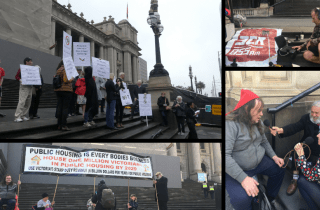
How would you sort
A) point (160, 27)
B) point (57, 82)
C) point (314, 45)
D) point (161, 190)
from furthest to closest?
point (160, 27) < point (161, 190) < point (314, 45) < point (57, 82)

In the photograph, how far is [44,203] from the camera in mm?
4328

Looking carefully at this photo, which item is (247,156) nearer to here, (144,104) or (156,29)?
(144,104)

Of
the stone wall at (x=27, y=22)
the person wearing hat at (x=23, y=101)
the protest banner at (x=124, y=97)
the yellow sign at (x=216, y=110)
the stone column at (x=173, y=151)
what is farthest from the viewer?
the stone wall at (x=27, y=22)

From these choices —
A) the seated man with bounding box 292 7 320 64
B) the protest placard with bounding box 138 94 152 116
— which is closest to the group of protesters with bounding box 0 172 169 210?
the protest placard with bounding box 138 94 152 116

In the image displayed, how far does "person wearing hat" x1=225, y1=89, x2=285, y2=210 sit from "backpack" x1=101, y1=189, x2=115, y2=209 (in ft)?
7.23

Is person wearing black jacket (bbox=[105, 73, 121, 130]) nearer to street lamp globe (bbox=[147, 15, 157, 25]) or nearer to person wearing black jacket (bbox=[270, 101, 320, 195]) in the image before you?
street lamp globe (bbox=[147, 15, 157, 25])

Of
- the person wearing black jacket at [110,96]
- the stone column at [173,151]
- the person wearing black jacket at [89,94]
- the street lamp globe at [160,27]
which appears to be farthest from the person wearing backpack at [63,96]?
the street lamp globe at [160,27]

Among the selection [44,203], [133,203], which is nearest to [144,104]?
[133,203]

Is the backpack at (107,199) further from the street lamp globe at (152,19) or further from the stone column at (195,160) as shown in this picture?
the street lamp globe at (152,19)

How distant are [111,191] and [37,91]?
2.53m

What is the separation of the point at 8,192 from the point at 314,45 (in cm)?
626

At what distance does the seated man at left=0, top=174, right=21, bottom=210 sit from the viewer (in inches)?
166

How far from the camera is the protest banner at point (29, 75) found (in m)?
4.26

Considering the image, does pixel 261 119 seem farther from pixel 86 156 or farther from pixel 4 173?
pixel 4 173
